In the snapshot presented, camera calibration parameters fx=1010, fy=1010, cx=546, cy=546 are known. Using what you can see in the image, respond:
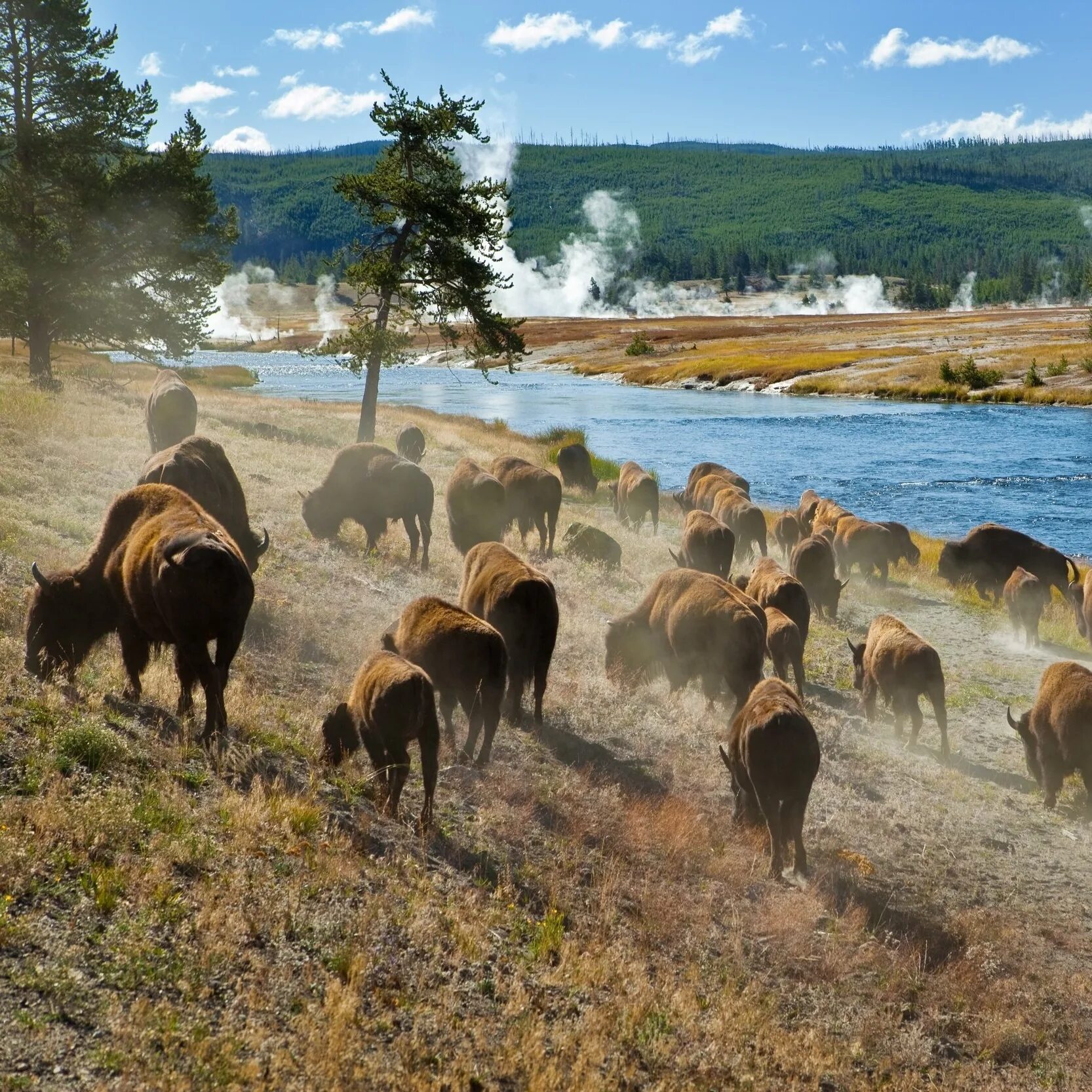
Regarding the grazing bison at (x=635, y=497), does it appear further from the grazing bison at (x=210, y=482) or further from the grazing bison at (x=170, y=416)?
the grazing bison at (x=210, y=482)

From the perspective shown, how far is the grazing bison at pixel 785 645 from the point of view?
11484mm

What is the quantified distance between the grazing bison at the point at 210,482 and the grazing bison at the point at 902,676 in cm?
691

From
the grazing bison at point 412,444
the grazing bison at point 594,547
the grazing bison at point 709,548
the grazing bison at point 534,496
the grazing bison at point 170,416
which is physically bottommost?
the grazing bison at point 594,547

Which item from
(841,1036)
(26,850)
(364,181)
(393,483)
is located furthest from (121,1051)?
(364,181)

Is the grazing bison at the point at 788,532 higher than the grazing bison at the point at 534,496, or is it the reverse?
the grazing bison at the point at 534,496

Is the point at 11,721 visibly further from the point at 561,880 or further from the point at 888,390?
the point at 888,390

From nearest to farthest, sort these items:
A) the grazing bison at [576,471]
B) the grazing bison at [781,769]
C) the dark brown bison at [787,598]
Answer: the grazing bison at [781,769]
the dark brown bison at [787,598]
the grazing bison at [576,471]

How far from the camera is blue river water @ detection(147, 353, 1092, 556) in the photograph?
29.4 meters

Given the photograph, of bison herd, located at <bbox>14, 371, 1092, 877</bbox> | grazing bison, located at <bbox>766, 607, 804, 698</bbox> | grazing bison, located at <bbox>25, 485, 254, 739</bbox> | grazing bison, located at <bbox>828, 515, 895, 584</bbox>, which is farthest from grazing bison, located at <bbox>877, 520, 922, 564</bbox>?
grazing bison, located at <bbox>25, 485, 254, 739</bbox>

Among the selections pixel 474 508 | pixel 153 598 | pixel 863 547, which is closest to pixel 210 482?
pixel 153 598

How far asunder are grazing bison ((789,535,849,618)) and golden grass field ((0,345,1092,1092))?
5.47 m

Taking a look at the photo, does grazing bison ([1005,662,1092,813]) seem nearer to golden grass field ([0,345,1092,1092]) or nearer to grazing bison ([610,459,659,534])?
golden grass field ([0,345,1092,1092])

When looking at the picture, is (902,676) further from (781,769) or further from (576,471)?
(576,471)

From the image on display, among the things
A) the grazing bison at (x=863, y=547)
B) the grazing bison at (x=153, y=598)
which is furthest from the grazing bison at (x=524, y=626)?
the grazing bison at (x=863, y=547)
